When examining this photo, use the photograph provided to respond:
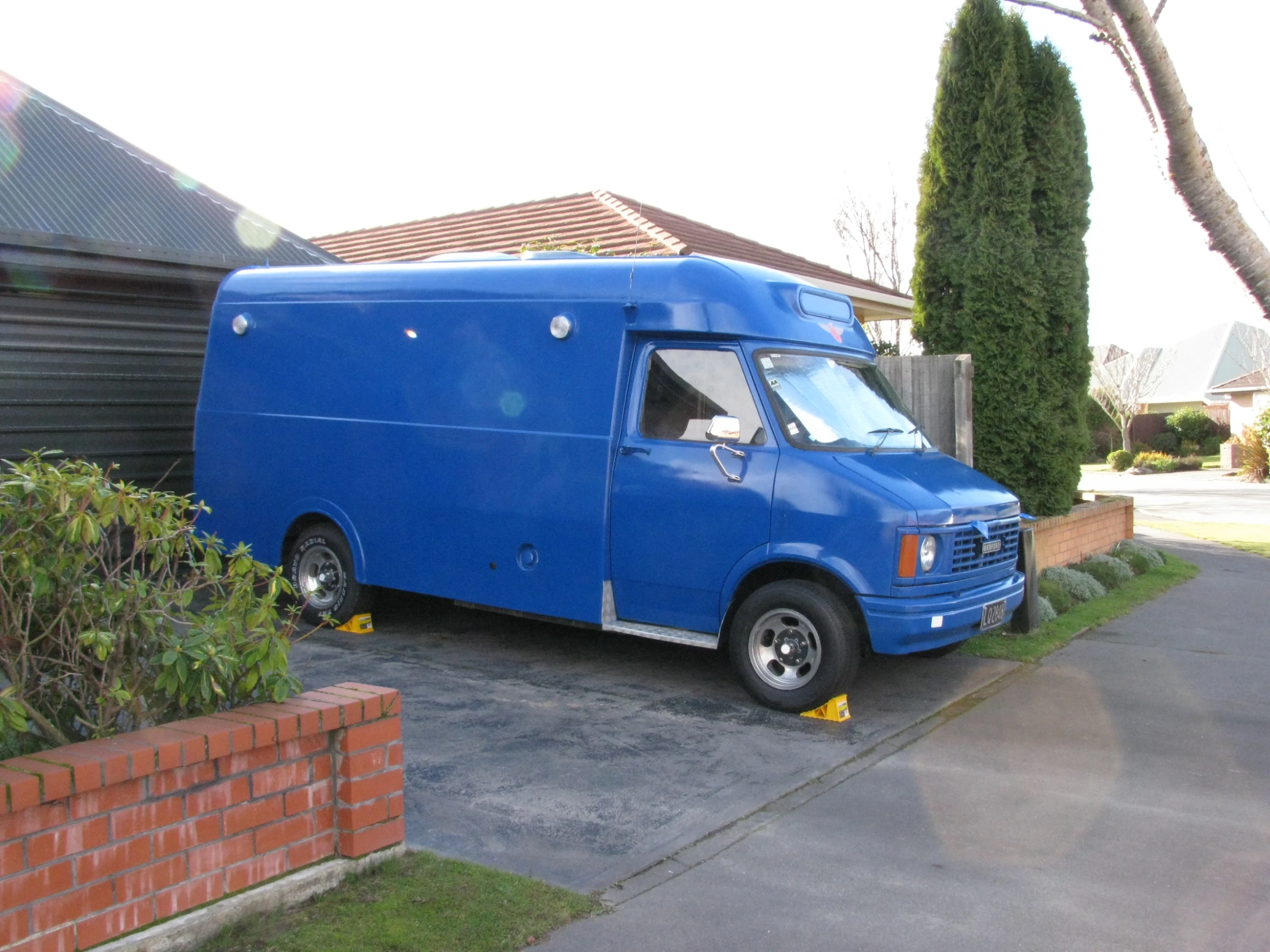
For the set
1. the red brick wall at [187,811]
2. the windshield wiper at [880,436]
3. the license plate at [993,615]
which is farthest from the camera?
the license plate at [993,615]

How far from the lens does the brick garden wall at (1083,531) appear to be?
11508 mm

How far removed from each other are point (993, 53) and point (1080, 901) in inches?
380

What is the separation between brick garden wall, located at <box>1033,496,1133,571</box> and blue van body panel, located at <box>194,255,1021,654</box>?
383cm

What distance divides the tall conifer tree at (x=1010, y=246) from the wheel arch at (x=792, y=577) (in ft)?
17.8

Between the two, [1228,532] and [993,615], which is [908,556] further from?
[1228,532]

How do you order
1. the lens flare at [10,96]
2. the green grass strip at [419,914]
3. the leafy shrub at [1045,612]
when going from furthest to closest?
the lens flare at [10,96] < the leafy shrub at [1045,612] < the green grass strip at [419,914]

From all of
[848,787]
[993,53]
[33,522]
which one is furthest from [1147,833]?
[993,53]

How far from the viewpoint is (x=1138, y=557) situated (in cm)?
1350

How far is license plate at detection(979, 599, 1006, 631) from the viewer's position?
290 inches

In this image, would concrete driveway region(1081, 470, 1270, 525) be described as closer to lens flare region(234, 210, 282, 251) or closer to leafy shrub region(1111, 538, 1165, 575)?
leafy shrub region(1111, 538, 1165, 575)

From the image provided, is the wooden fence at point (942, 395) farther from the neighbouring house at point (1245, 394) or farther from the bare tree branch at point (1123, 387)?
the bare tree branch at point (1123, 387)

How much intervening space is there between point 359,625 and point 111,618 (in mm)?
5245

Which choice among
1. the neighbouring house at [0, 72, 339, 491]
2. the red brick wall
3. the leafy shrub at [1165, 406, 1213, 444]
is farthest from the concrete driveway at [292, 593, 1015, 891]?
the leafy shrub at [1165, 406, 1213, 444]

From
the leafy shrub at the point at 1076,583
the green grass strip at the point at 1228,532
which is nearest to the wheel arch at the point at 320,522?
the leafy shrub at the point at 1076,583
